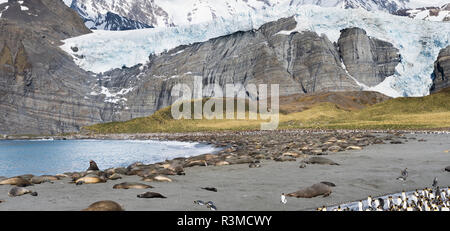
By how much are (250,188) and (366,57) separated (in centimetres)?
10973

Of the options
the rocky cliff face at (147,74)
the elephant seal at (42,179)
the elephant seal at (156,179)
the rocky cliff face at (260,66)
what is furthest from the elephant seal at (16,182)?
the rocky cliff face at (260,66)

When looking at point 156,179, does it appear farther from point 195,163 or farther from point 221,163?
point 221,163

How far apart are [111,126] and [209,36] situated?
1871 inches

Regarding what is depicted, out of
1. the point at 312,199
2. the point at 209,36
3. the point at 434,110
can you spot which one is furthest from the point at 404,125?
the point at 209,36

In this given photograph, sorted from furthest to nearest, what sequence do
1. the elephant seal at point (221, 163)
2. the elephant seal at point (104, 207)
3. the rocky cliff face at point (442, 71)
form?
the rocky cliff face at point (442, 71) → the elephant seal at point (221, 163) → the elephant seal at point (104, 207)

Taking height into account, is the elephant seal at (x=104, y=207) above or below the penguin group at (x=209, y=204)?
above

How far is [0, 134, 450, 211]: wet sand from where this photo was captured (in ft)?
24.5

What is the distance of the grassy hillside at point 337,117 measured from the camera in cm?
5091

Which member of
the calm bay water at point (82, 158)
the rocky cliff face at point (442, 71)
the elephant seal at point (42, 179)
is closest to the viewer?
the elephant seal at point (42, 179)

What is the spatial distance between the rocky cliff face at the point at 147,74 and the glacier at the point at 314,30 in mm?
2702

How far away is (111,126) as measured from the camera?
292 ft

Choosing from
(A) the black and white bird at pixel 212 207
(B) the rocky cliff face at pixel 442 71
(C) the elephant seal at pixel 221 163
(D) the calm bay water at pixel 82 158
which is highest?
(B) the rocky cliff face at pixel 442 71

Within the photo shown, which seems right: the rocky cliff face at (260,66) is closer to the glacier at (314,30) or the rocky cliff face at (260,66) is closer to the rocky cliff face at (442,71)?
the glacier at (314,30)

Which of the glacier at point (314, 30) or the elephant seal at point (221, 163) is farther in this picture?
the glacier at point (314, 30)
